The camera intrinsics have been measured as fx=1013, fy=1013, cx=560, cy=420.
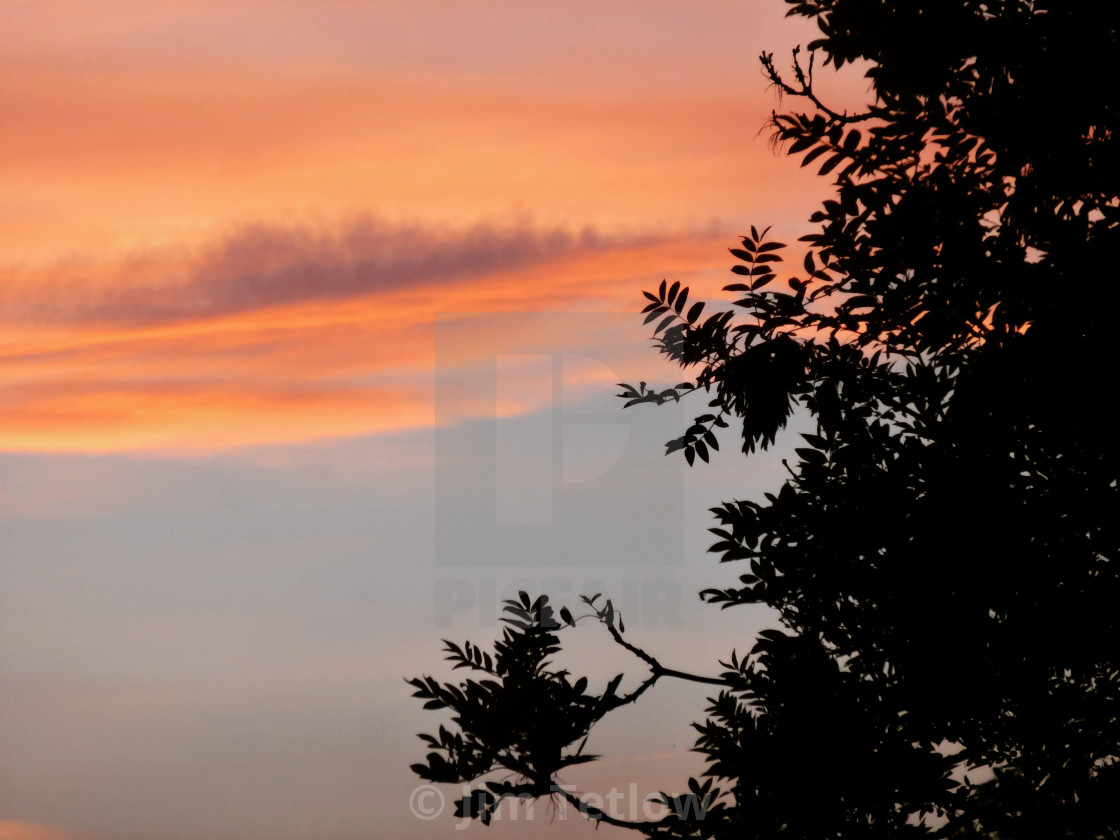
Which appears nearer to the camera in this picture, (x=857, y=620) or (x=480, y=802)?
(x=480, y=802)

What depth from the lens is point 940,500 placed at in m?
5.29

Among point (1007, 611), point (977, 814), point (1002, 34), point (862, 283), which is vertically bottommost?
point (977, 814)

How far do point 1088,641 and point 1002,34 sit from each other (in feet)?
10.5

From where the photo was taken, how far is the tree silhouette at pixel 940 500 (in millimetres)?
5188

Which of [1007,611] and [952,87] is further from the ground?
[952,87]

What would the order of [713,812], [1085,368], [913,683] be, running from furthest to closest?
[713,812] < [913,683] < [1085,368]

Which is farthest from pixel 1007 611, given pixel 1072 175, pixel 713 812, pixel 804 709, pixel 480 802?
pixel 480 802

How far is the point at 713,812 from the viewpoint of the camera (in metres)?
5.71

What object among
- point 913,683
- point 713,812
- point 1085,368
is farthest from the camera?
point 713,812

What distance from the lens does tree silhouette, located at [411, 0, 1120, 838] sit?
204 inches

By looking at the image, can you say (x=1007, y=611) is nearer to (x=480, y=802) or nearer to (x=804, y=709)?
(x=804, y=709)

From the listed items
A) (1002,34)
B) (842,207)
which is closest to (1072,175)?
(1002,34)

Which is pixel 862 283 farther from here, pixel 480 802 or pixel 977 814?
pixel 480 802

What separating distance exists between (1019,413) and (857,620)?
1.48 meters
